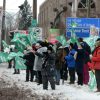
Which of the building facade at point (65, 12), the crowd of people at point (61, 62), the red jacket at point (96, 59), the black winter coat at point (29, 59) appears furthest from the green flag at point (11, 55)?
the building facade at point (65, 12)

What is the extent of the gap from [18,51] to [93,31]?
12.1 feet

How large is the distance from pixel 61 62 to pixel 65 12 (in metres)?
48.4

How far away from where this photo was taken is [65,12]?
221 ft

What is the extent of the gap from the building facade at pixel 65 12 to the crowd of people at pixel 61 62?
16.0m

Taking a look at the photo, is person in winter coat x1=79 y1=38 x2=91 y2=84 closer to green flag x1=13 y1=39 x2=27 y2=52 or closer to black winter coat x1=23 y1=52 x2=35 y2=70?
black winter coat x1=23 y1=52 x2=35 y2=70

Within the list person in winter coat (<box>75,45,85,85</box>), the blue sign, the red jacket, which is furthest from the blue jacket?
the blue sign

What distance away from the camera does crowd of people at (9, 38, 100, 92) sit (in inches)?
657

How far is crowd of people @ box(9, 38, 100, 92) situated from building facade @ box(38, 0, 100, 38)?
1599 cm

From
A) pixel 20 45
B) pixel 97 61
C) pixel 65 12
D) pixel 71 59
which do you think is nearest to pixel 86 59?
pixel 71 59

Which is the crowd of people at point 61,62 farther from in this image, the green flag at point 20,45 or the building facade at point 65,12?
the building facade at point 65,12

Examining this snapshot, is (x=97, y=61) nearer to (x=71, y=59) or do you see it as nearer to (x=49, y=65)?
(x=49, y=65)

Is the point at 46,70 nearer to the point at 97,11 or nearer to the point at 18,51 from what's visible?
the point at 18,51

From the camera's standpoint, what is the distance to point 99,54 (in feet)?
52.5

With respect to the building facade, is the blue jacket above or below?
below
